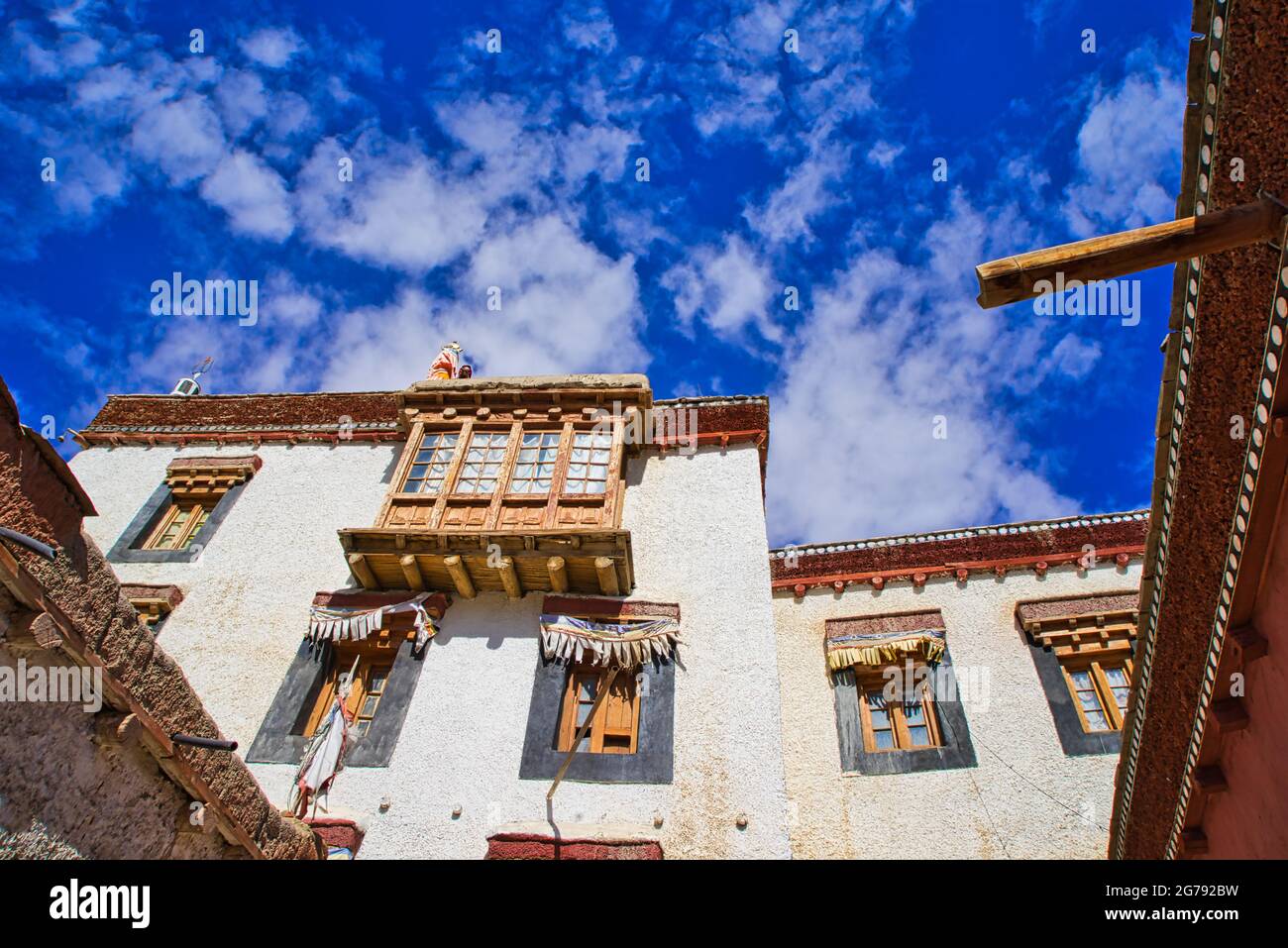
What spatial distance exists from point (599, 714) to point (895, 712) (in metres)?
4.00

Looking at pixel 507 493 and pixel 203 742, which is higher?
pixel 507 493

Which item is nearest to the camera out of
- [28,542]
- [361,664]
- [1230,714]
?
[28,542]

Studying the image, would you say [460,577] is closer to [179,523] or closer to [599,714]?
[599,714]

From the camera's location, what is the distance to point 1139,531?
11.1 meters

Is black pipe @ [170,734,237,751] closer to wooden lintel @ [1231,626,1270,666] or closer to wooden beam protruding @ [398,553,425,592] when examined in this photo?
wooden beam protruding @ [398,553,425,592]

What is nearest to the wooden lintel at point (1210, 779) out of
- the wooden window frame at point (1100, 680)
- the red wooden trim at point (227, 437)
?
the wooden window frame at point (1100, 680)

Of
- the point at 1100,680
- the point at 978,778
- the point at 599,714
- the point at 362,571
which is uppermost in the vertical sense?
the point at 362,571

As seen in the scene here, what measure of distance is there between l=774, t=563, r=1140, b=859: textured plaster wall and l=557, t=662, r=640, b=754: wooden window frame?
2.41m

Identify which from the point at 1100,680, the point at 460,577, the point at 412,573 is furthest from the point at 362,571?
the point at 1100,680

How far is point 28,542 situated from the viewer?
347cm

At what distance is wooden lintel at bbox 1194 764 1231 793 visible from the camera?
5.02m

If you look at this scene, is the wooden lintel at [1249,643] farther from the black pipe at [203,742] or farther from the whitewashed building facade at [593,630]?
the black pipe at [203,742]

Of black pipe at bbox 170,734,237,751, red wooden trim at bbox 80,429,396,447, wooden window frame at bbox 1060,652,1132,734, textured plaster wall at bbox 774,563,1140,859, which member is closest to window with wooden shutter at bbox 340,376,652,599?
red wooden trim at bbox 80,429,396,447

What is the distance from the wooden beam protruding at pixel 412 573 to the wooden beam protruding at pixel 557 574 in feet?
5.49
